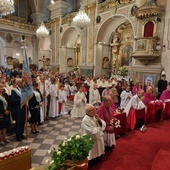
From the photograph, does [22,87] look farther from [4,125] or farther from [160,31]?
[160,31]

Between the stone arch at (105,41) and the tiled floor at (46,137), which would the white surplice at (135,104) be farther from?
the stone arch at (105,41)

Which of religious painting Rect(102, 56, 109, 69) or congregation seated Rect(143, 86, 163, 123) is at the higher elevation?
religious painting Rect(102, 56, 109, 69)

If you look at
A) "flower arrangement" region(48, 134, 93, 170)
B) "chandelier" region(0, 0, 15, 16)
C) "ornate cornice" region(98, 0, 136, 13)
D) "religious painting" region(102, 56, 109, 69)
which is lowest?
"flower arrangement" region(48, 134, 93, 170)

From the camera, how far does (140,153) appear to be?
404 cm

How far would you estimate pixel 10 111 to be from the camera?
15.7ft

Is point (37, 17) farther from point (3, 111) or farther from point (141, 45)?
point (3, 111)

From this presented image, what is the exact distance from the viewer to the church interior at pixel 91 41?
23.4 feet

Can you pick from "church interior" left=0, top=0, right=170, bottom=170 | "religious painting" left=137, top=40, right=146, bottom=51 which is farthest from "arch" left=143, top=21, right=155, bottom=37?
"religious painting" left=137, top=40, right=146, bottom=51

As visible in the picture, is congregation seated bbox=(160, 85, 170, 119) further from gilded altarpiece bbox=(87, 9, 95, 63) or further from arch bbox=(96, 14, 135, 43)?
gilded altarpiece bbox=(87, 9, 95, 63)

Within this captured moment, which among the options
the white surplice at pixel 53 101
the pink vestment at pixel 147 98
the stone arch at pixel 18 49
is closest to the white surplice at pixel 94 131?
the pink vestment at pixel 147 98

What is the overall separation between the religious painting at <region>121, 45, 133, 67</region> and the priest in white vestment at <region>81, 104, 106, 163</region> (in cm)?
1109

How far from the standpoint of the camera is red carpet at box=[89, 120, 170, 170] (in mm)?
3490

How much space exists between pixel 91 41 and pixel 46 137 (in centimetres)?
1057

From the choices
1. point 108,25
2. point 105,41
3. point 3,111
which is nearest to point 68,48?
point 105,41
